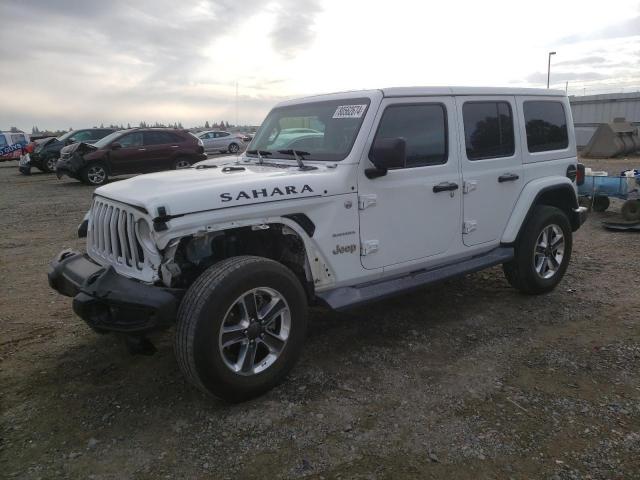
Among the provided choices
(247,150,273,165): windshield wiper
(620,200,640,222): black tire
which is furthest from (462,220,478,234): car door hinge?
(620,200,640,222): black tire

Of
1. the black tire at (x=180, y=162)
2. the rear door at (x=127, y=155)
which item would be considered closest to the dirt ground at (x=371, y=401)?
the rear door at (x=127, y=155)

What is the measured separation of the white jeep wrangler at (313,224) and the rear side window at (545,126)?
0.07 feet

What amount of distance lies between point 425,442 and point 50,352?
302 centimetres

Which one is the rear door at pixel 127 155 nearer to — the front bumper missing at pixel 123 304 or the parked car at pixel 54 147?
the parked car at pixel 54 147

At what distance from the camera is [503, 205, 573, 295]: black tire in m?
5.00

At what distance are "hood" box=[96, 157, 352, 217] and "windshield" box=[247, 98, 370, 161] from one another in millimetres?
183

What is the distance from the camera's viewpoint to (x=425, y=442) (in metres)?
2.91

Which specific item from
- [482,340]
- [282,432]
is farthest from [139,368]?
[482,340]

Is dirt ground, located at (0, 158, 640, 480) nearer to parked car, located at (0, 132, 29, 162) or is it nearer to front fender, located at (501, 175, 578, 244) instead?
front fender, located at (501, 175, 578, 244)

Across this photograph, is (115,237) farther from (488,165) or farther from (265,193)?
(488,165)

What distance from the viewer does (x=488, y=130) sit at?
4691 mm

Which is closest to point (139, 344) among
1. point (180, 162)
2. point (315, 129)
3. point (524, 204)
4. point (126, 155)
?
point (315, 129)

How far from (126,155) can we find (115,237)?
1245 centimetres

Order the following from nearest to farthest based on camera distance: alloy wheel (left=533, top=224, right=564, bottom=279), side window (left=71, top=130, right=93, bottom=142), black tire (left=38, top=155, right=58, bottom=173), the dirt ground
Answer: the dirt ground
alloy wheel (left=533, top=224, right=564, bottom=279)
side window (left=71, top=130, right=93, bottom=142)
black tire (left=38, top=155, right=58, bottom=173)
